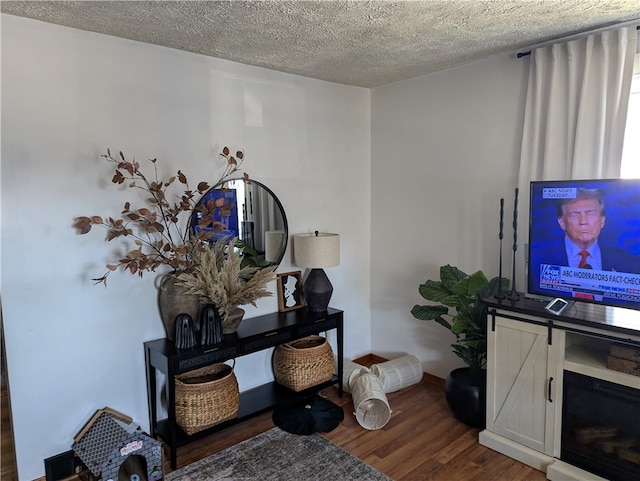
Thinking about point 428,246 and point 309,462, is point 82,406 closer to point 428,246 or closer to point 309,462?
point 309,462

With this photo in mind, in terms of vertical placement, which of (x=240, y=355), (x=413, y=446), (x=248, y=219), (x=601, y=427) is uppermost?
(x=248, y=219)

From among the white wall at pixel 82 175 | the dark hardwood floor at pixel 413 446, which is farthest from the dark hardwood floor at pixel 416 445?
the white wall at pixel 82 175

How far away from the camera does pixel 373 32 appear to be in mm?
2436

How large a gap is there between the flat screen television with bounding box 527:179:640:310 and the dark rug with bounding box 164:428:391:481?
1.45 metres

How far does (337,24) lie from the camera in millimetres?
2303

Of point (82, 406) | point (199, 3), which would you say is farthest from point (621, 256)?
point (82, 406)

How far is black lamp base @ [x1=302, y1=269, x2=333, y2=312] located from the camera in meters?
3.26

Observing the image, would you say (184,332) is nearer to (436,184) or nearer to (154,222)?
(154,222)

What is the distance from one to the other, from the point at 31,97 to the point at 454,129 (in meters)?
2.71

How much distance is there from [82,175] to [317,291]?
1.70 meters

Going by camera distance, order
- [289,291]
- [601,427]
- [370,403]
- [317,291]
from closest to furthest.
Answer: [601,427] → [370,403] → [317,291] → [289,291]

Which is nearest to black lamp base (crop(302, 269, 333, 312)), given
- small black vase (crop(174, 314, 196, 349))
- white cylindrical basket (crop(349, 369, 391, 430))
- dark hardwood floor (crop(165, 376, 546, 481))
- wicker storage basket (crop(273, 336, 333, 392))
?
wicker storage basket (crop(273, 336, 333, 392))

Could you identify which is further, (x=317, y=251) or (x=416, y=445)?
(x=317, y=251)

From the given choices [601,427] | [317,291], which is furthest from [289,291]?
[601,427]
